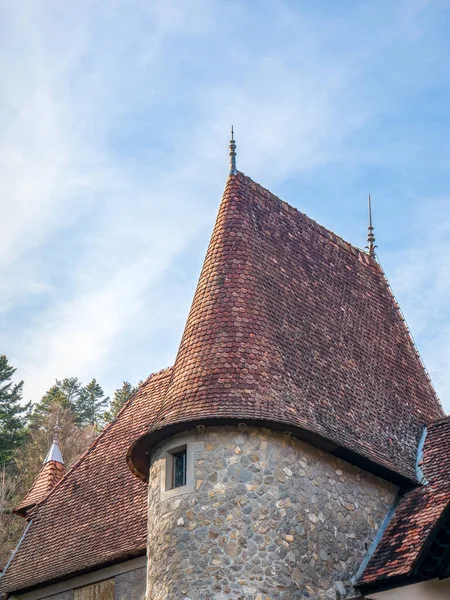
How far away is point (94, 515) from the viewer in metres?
17.5

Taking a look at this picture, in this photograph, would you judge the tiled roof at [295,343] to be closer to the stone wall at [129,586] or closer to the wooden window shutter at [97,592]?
the stone wall at [129,586]

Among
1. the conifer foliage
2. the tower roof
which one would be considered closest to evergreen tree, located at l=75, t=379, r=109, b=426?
the conifer foliage

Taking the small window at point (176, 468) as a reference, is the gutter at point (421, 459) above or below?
above

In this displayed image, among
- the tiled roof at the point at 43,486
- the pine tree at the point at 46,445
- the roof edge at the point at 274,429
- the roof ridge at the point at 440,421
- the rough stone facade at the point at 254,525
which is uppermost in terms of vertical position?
the pine tree at the point at 46,445

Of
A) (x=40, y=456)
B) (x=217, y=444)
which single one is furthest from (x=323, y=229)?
(x=40, y=456)

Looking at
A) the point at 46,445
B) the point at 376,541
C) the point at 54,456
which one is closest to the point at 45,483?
the point at 54,456

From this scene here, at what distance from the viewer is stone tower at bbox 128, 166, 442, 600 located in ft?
44.3

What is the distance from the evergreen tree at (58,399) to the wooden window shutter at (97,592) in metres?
26.2

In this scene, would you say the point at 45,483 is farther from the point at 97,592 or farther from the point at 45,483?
the point at 97,592

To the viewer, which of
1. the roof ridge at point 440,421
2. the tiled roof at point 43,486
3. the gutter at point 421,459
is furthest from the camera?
the tiled roof at point 43,486

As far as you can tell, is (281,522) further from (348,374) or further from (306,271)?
(306,271)

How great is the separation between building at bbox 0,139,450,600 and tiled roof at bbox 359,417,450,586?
0.03 meters

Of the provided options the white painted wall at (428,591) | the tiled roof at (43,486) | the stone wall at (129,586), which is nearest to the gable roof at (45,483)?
the tiled roof at (43,486)

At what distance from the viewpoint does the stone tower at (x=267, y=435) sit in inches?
531
